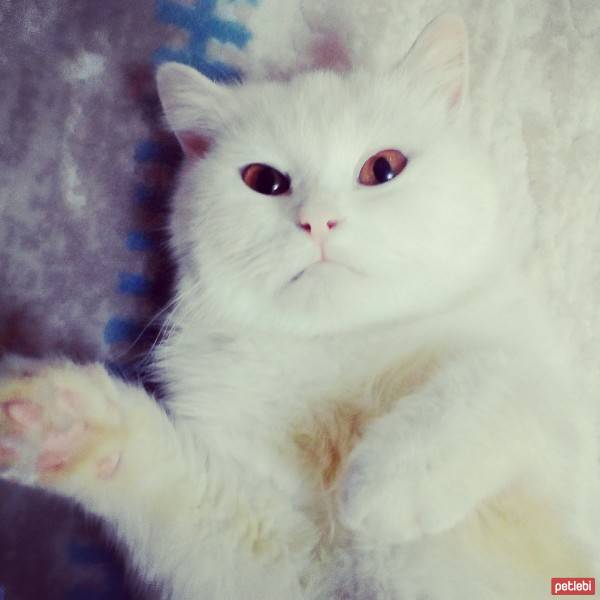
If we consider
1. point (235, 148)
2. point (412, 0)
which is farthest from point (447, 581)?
point (412, 0)

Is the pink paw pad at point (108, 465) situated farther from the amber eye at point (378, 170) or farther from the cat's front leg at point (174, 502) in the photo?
the amber eye at point (378, 170)

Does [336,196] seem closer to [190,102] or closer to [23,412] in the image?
[190,102]

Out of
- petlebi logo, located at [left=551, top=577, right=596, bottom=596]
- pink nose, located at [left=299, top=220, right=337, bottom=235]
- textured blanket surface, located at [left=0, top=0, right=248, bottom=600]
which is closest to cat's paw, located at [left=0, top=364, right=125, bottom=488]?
textured blanket surface, located at [left=0, top=0, right=248, bottom=600]

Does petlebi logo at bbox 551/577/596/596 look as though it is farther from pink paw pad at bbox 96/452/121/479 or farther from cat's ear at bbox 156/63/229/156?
cat's ear at bbox 156/63/229/156

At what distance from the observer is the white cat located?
755 millimetres

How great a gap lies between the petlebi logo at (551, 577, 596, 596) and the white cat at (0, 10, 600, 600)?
0.01 meters

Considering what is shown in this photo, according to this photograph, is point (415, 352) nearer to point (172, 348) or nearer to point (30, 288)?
point (172, 348)

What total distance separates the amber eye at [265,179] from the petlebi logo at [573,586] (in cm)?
67

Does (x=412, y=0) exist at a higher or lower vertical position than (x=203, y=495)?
higher

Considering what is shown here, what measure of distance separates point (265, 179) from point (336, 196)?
15 centimetres

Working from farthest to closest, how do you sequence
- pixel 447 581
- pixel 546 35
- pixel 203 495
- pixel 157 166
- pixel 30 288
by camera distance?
pixel 546 35
pixel 157 166
pixel 30 288
pixel 203 495
pixel 447 581

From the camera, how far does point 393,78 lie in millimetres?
1076

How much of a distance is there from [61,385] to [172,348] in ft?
1.04

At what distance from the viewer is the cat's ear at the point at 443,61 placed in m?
1.05
